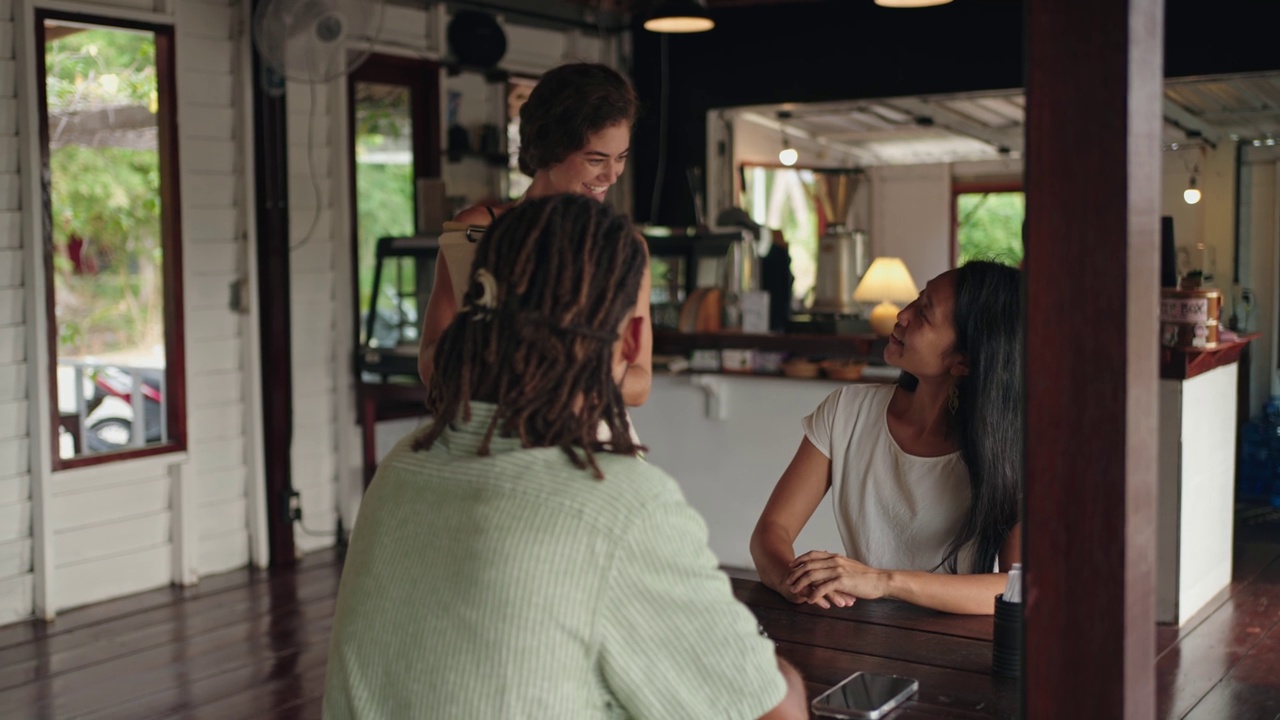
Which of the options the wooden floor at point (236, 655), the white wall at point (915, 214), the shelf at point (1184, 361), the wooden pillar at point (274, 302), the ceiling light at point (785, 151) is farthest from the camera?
the white wall at point (915, 214)

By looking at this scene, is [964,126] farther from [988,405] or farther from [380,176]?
[988,405]

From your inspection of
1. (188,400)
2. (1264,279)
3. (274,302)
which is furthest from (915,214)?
(188,400)

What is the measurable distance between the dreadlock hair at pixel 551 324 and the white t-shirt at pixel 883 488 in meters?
1.23

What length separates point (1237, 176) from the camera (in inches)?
298

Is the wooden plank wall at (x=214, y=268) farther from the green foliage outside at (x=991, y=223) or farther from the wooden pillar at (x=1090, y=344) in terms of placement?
the green foliage outside at (x=991, y=223)

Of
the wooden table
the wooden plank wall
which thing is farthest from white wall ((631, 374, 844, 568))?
the wooden table

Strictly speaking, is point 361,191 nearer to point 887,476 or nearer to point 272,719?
point 272,719

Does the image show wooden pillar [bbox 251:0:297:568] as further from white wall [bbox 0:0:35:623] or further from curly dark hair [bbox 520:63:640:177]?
curly dark hair [bbox 520:63:640:177]

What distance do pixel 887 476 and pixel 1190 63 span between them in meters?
4.79

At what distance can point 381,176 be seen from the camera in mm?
6254

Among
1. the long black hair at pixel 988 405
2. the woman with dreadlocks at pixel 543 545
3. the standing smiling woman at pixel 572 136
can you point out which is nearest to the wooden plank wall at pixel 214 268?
the standing smiling woman at pixel 572 136

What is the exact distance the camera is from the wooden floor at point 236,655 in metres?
3.73

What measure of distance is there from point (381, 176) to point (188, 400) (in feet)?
5.17

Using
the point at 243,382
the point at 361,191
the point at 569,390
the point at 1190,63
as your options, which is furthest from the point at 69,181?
the point at 1190,63
